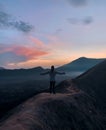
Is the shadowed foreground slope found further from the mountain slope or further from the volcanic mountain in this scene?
the mountain slope

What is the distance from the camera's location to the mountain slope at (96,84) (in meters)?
33.6

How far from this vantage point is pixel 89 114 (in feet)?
86.4

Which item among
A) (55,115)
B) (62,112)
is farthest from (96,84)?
(55,115)

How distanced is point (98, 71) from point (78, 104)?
18.4m

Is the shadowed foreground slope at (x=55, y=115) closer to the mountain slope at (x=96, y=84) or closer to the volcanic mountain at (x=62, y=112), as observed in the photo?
the volcanic mountain at (x=62, y=112)

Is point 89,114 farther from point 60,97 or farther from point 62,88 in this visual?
point 62,88

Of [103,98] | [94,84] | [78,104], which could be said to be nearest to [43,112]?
[78,104]

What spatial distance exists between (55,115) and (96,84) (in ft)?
57.6

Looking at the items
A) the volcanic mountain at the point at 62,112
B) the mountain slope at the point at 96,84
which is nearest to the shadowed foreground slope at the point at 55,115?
the volcanic mountain at the point at 62,112

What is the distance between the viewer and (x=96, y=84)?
3838 centimetres

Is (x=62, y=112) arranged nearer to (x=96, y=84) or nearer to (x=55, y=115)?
(x=55, y=115)

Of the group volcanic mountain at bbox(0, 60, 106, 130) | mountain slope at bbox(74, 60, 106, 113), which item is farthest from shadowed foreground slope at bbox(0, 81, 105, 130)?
mountain slope at bbox(74, 60, 106, 113)

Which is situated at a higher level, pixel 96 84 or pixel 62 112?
pixel 96 84

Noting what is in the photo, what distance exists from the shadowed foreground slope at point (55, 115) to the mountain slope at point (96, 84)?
3.88m
